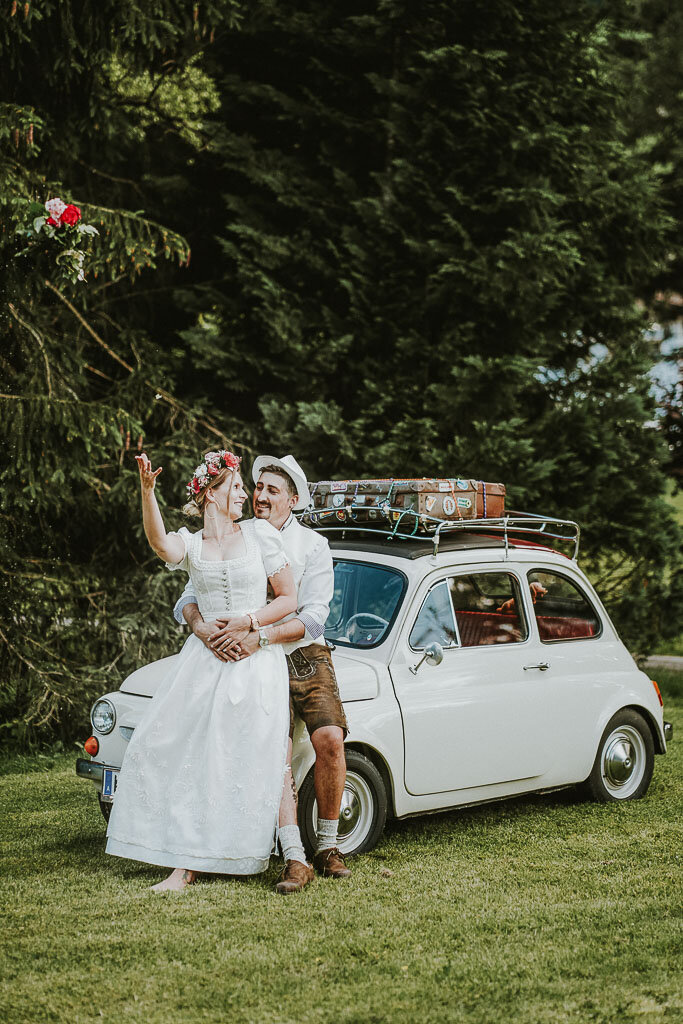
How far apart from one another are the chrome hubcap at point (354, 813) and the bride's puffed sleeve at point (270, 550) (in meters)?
1.14

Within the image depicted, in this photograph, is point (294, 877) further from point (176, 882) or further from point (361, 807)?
point (361, 807)

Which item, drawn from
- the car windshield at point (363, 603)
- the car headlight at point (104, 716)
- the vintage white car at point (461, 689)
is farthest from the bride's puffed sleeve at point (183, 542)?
the car windshield at point (363, 603)

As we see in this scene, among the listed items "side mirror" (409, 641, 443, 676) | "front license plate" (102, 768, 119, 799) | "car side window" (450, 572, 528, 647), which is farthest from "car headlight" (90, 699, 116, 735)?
"car side window" (450, 572, 528, 647)

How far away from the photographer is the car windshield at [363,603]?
20.8 ft

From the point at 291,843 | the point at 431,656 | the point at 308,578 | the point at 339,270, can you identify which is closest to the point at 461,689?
the point at 431,656

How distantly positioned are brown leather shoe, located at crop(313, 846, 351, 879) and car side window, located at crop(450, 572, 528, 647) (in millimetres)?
1574

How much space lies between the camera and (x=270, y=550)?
557 cm

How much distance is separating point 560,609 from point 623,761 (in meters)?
1.06

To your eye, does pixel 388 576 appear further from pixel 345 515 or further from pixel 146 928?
pixel 146 928

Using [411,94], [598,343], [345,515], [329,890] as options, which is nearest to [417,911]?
[329,890]

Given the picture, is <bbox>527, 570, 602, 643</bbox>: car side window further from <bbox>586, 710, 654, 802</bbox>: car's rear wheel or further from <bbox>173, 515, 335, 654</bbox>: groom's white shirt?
<bbox>173, 515, 335, 654</bbox>: groom's white shirt

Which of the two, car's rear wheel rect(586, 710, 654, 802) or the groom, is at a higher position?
the groom

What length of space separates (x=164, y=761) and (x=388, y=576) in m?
1.78

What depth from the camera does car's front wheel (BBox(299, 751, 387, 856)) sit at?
5793 mm
